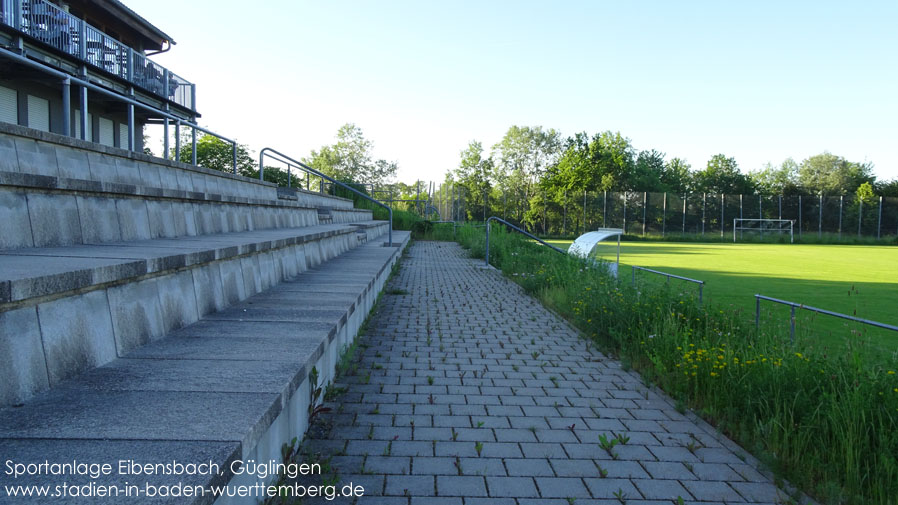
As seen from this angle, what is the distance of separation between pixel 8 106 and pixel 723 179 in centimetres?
7328

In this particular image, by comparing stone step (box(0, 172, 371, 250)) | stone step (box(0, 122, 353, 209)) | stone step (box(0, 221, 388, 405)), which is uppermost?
stone step (box(0, 122, 353, 209))

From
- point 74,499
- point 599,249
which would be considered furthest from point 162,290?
point 599,249

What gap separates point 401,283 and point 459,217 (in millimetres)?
21384

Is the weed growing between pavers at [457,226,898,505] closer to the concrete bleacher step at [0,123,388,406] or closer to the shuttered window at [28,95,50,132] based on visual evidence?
the concrete bleacher step at [0,123,388,406]

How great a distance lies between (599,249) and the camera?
1263 cm

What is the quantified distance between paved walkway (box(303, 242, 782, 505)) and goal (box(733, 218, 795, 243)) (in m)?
43.5

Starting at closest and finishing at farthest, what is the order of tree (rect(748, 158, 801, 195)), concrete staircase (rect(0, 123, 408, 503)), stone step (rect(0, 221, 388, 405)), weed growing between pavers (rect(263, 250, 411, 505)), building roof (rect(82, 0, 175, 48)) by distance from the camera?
concrete staircase (rect(0, 123, 408, 503)) → stone step (rect(0, 221, 388, 405)) → weed growing between pavers (rect(263, 250, 411, 505)) → building roof (rect(82, 0, 175, 48)) → tree (rect(748, 158, 801, 195))

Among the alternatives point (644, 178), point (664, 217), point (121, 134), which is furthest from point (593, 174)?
point (121, 134)

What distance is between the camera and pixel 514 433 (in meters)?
3.53

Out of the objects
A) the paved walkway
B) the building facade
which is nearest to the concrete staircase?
the paved walkway

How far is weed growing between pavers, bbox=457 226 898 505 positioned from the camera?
9.52ft

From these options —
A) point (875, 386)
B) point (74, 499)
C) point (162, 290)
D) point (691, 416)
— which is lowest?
point (691, 416)

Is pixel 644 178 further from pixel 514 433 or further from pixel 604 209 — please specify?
pixel 514 433

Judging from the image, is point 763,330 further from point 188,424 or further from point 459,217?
point 459,217
